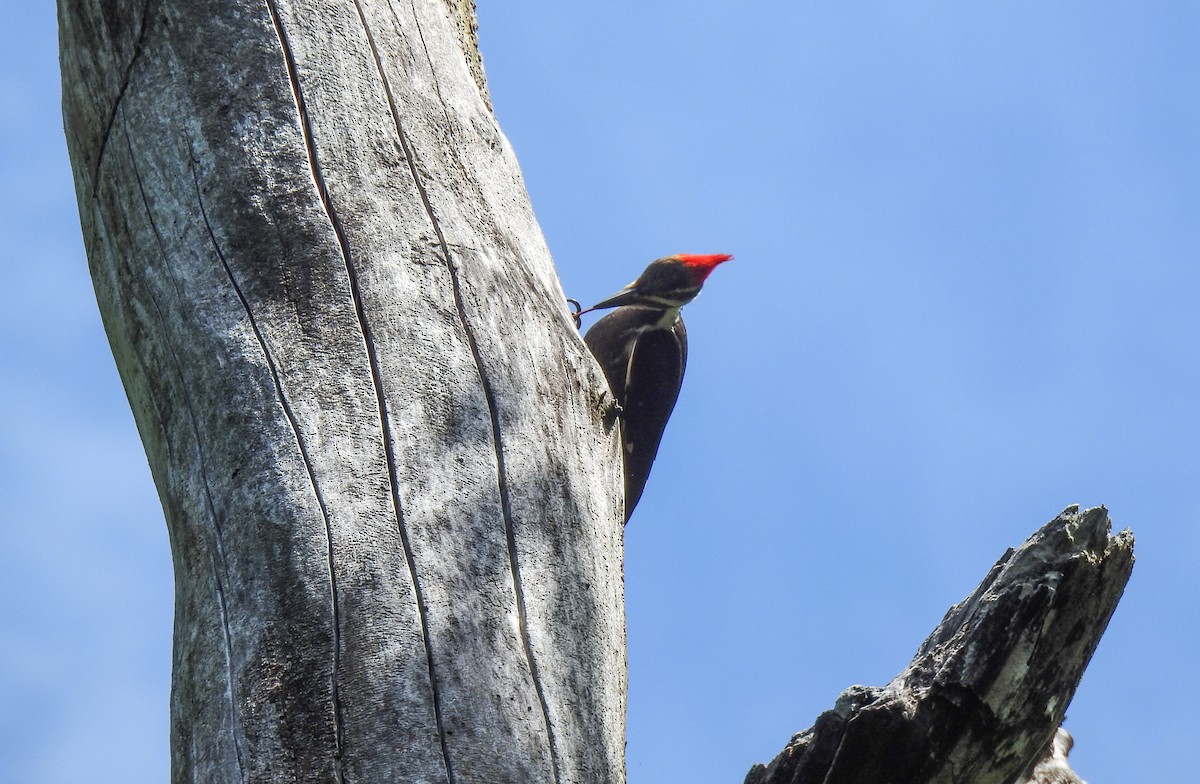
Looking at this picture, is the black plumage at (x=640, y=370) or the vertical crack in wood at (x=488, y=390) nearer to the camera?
the vertical crack in wood at (x=488, y=390)

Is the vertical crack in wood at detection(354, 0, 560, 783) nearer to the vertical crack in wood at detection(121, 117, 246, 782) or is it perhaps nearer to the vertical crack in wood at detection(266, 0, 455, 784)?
the vertical crack in wood at detection(266, 0, 455, 784)

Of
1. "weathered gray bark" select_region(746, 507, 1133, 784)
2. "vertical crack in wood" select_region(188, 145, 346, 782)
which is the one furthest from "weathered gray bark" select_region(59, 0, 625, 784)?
"weathered gray bark" select_region(746, 507, 1133, 784)

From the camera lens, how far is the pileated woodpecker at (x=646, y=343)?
4516 mm

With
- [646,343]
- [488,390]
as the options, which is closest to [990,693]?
[488,390]

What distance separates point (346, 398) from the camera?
72.0 inches

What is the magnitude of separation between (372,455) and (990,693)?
100cm

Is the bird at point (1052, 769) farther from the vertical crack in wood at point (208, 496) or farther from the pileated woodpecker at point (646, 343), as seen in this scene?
the pileated woodpecker at point (646, 343)

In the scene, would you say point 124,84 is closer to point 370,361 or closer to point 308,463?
point 370,361

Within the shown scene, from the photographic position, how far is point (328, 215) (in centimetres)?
200

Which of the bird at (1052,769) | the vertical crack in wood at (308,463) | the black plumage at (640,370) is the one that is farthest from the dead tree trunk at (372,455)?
the black plumage at (640,370)

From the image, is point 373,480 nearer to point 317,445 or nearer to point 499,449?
point 317,445

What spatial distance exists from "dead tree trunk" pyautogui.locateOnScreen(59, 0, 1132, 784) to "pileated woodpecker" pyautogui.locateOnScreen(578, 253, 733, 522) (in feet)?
7.14

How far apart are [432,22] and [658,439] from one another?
2525 mm

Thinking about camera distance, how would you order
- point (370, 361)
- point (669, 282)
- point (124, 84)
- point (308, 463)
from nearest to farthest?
1. point (308, 463)
2. point (370, 361)
3. point (124, 84)
4. point (669, 282)
